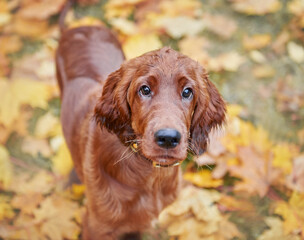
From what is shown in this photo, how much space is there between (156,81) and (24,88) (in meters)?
2.40

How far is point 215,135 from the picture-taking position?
400 centimetres

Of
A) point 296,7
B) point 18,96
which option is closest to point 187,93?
point 18,96

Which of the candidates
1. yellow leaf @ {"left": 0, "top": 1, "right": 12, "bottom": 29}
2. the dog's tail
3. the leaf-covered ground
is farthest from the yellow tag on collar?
yellow leaf @ {"left": 0, "top": 1, "right": 12, "bottom": 29}

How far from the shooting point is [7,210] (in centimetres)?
363

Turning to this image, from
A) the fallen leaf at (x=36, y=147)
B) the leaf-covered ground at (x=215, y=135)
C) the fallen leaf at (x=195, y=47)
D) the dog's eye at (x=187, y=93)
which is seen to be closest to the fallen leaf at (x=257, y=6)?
the leaf-covered ground at (x=215, y=135)

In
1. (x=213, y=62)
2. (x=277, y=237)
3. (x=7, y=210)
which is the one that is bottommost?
(x=277, y=237)

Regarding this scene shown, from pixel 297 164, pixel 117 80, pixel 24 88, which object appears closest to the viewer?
pixel 117 80

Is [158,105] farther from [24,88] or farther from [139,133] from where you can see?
[24,88]

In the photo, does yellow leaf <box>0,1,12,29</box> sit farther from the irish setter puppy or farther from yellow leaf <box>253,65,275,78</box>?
yellow leaf <box>253,65,275,78</box>

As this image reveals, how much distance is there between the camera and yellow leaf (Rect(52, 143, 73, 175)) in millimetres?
3994

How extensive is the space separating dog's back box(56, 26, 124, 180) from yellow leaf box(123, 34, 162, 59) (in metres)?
0.84

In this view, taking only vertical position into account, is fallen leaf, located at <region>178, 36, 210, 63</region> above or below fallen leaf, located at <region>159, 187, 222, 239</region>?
above

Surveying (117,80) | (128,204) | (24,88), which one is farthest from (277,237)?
(24,88)

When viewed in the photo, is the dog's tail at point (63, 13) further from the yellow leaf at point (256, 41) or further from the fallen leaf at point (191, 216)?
the fallen leaf at point (191, 216)
